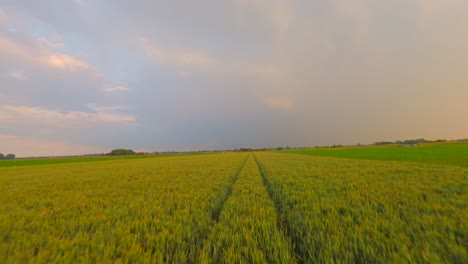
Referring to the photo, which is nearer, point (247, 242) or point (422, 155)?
point (247, 242)

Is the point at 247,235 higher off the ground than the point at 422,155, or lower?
higher

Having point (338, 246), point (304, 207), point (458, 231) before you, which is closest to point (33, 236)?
point (338, 246)

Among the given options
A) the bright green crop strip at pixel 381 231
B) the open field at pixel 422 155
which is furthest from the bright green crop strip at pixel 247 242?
the open field at pixel 422 155

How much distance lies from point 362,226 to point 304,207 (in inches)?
43.2

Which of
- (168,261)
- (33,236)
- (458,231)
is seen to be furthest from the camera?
(33,236)

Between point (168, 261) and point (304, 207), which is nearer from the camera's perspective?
point (168, 261)

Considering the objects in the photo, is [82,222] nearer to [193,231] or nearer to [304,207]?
[193,231]

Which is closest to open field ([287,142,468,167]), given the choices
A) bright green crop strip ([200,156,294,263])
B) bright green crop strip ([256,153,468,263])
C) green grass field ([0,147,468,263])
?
bright green crop strip ([256,153,468,263])

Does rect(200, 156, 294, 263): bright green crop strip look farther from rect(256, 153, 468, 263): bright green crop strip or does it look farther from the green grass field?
rect(256, 153, 468, 263): bright green crop strip

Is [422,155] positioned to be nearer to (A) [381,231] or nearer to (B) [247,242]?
(A) [381,231]

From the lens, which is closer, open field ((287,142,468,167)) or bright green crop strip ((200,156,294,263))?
bright green crop strip ((200,156,294,263))

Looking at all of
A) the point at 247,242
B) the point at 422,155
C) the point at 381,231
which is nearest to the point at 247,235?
the point at 247,242

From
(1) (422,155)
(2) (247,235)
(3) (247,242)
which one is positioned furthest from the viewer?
(1) (422,155)

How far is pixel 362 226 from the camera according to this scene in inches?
89.1
